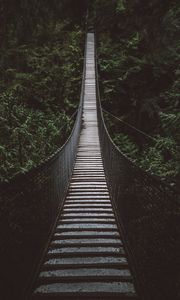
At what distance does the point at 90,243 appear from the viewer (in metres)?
4.68

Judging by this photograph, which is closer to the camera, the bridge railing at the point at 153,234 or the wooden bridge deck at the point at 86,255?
the bridge railing at the point at 153,234

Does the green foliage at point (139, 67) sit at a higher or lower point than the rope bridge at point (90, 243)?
higher

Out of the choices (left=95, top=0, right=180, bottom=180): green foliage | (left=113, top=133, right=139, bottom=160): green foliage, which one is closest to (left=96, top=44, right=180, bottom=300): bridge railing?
(left=113, top=133, right=139, bottom=160): green foliage

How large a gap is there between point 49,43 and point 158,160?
446 inches

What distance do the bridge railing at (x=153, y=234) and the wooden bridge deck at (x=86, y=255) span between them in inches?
7.2

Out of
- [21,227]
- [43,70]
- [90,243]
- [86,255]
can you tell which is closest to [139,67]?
[43,70]

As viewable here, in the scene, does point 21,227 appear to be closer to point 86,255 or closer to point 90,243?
point 86,255

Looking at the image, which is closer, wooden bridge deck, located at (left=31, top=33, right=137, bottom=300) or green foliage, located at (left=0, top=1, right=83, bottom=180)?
wooden bridge deck, located at (left=31, top=33, right=137, bottom=300)

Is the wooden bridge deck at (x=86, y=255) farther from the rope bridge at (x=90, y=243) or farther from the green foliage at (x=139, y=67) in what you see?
the green foliage at (x=139, y=67)

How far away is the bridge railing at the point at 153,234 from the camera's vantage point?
9.16ft

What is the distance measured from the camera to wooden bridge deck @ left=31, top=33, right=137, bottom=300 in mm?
3523

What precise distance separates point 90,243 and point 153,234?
143cm

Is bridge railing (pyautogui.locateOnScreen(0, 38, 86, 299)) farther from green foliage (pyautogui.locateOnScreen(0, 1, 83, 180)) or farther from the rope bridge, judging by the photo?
green foliage (pyautogui.locateOnScreen(0, 1, 83, 180))

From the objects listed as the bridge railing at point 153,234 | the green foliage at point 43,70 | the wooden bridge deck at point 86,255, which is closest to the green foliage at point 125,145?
the green foliage at point 43,70
